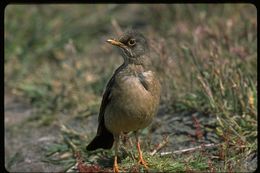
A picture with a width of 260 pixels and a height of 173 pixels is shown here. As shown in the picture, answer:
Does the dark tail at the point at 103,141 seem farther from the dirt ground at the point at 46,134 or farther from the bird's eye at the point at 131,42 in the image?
the bird's eye at the point at 131,42

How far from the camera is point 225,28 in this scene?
8.12 meters

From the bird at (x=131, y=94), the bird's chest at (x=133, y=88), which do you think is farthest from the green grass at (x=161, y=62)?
the bird's chest at (x=133, y=88)


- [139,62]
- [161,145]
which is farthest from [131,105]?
[161,145]

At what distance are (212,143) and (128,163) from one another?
3.05 ft

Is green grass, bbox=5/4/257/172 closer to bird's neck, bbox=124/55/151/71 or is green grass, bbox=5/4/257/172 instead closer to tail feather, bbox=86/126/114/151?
tail feather, bbox=86/126/114/151

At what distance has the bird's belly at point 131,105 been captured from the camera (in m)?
5.62

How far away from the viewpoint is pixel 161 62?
24.6 feet

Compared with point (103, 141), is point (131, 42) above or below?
above

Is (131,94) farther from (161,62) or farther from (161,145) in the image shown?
(161,62)

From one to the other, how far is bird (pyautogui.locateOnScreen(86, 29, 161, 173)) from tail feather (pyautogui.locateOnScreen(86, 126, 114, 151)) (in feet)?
0.33

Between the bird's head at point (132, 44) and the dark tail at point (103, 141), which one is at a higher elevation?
the bird's head at point (132, 44)

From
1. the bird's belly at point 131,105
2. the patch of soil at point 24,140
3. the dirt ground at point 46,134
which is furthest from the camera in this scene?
the patch of soil at point 24,140

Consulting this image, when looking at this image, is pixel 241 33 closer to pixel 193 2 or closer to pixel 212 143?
pixel 193 2

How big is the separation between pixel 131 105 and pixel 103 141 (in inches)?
29.0
